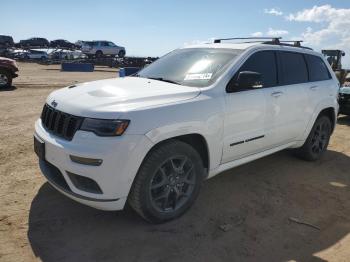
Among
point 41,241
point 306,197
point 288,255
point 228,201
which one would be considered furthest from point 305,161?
point 41,241

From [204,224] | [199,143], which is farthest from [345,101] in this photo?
[204,224]

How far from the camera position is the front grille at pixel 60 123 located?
3.41 metres

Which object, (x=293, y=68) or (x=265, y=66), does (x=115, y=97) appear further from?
(x=293, y=68)

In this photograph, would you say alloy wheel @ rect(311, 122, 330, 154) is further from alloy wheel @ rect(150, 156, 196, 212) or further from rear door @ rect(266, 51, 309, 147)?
alloy wheel @ rect(150, 156, 196, 212)

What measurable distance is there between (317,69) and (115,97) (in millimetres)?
3745

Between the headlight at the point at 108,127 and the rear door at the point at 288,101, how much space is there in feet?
7.13

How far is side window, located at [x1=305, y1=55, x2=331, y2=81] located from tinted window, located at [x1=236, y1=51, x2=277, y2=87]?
1068 millimetres

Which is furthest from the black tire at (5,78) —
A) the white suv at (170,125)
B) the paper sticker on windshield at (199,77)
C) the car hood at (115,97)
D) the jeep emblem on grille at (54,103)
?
the paper sticker on windshield at (199,77)

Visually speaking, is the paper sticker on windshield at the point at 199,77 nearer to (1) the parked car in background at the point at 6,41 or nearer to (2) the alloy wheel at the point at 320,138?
(2) the alloy wheel at the point at 320,138

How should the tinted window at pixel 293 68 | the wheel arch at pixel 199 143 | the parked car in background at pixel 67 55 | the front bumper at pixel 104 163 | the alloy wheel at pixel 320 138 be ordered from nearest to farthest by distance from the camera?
the front bumper at pixel 104 163 → the wheel arch at pixel 199 143 → the tinted window at pixel 293 68 → the alloy wheel at pixel 320 138 → the parked car in background at pixel 67 55

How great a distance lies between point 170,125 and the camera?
11.5 feet

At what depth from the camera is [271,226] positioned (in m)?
3.91

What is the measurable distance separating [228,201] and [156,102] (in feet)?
5.47

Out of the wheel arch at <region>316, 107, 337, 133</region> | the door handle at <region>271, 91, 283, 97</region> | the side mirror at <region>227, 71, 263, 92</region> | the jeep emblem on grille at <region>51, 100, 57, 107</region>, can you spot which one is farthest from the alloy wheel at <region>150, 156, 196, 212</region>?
the wheel arch at <region>316, 107, 337, 133</region>
